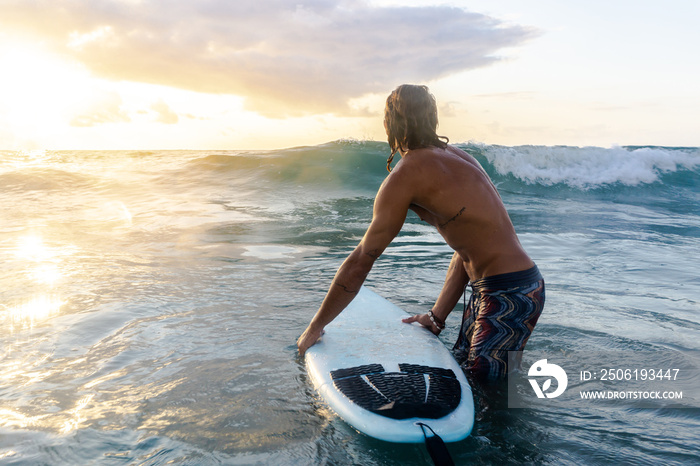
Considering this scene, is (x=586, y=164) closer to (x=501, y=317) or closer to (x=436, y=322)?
(x=436, y=322)

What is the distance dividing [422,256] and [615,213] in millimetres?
7507

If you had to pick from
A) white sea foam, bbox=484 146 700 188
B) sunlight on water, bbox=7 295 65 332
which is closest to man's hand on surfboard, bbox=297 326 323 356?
sunlight on water, bbox=7 295 65 332

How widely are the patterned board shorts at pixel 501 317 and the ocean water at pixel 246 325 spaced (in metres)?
0.20

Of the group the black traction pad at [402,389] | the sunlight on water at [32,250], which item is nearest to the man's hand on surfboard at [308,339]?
the black traction pad at [402,389]

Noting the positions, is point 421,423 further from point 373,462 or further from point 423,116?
point 423,116

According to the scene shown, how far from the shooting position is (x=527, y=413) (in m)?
2.69

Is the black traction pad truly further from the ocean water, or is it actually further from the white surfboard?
the ocean water

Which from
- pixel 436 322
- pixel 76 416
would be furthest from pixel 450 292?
pixel 76 416

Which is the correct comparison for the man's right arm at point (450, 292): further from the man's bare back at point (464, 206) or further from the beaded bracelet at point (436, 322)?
the man's bare back at point (464, 206)

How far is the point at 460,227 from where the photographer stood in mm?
2584

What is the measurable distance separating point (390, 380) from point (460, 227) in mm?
882

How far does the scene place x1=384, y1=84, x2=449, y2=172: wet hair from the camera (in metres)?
2.57

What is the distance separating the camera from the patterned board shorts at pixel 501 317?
263 cm

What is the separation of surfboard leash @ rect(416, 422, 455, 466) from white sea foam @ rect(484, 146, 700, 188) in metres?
15.9
